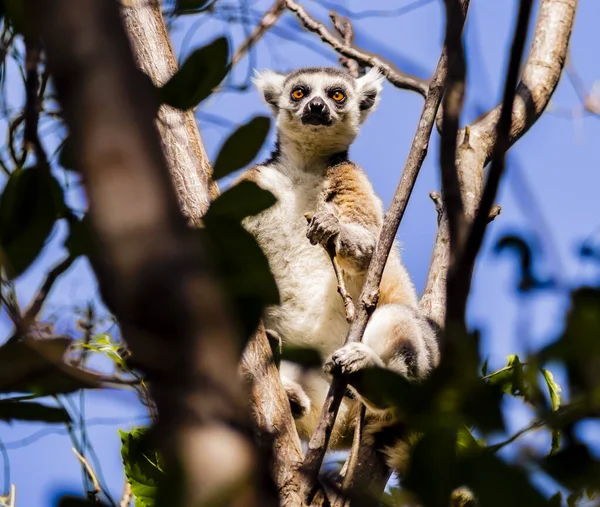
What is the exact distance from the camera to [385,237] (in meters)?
2.94

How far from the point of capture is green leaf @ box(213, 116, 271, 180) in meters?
1.49

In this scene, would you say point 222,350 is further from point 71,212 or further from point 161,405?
point 71,212

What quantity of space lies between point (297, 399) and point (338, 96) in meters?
2.85

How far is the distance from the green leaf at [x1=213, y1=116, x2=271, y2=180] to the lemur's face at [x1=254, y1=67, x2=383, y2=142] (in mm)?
4352

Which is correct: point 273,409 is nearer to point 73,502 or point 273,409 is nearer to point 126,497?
point 126,497

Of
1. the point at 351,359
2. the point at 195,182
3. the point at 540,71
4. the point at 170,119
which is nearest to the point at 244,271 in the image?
the point at 195,182

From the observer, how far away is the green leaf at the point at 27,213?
4.45 feet

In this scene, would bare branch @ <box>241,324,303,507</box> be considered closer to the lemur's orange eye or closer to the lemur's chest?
the lemur's chest

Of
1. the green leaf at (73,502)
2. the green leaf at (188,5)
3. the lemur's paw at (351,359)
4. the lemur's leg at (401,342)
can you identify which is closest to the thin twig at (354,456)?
the lemur's paw at (351,359)

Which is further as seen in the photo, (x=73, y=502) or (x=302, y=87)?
(x=302, y=87)

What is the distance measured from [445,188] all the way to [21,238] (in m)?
0.73

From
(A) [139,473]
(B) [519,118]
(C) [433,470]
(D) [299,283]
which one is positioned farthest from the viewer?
(D) [299,283]

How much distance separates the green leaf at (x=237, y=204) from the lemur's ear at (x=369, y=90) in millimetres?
5215

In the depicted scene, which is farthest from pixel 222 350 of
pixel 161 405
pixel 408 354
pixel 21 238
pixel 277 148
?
pixel 277 148
